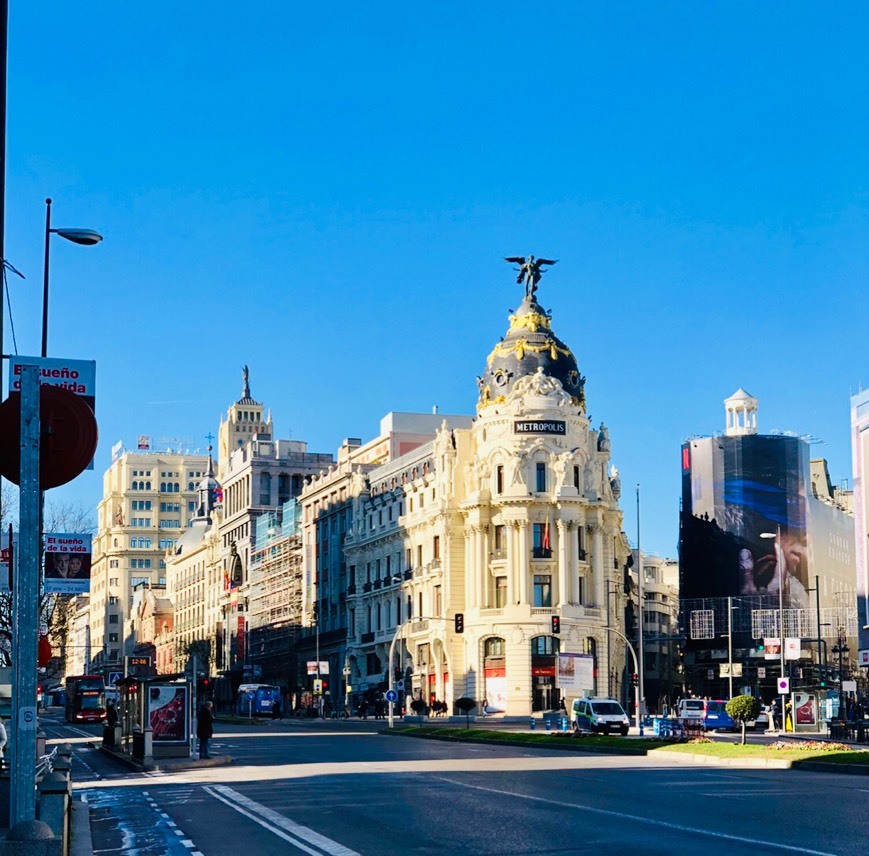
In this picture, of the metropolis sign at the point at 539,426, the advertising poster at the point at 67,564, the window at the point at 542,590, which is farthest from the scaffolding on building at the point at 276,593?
the advertising poster at the point at 67,564

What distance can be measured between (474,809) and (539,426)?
254 feet

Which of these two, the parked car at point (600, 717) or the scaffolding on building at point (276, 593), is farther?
the scaffolding on building at point (276, 593)

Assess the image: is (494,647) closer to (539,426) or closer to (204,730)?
(539,426)

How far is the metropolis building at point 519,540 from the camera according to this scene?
98.9 metres

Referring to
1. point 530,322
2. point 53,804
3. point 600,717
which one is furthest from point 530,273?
point 53,804

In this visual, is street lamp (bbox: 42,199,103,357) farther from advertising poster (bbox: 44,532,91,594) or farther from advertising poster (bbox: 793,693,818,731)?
advertising poster (bbox: 793,693,818,731)

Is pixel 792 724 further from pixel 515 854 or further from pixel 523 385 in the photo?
pixel 515 854

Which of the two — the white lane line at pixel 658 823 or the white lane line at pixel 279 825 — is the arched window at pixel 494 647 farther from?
the white lane line at pixel 658 823

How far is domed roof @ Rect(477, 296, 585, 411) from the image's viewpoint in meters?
103

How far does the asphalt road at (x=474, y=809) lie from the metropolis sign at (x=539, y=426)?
198 ft

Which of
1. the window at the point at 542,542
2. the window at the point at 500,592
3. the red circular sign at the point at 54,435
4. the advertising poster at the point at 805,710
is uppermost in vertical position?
the window at the point at 542,542

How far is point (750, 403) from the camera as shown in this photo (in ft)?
421

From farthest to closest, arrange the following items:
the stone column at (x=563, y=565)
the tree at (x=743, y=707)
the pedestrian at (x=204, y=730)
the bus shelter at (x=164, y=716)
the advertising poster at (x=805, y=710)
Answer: the stone column at (x=563, y=565)
the advertising poster at (x=805, y=710)
the tree at (x=743, y=707)
the bus shelter at (x=164, y=716)
the pedestrian at (x=204, y=730)

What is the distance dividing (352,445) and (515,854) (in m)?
141
